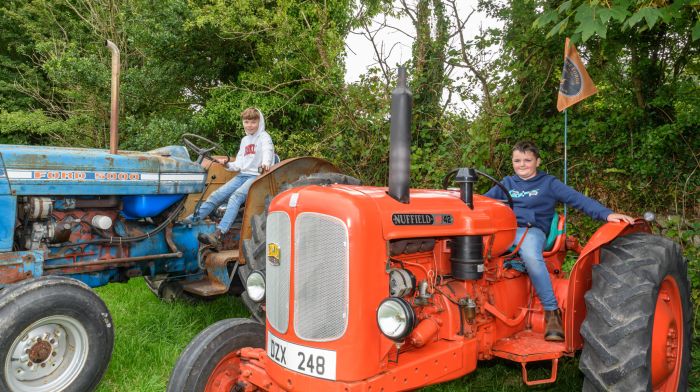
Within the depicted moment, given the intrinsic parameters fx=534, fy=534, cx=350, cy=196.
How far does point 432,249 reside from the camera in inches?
104

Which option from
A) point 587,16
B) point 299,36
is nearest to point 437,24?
point 299,36

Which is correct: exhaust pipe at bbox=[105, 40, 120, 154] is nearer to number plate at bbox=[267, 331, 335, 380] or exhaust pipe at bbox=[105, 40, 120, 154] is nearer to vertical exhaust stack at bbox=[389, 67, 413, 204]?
number plate at bbox=[267, 331, 335, 380]

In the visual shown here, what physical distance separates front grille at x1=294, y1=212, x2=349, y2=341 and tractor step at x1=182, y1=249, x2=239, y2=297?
2208 millimetres

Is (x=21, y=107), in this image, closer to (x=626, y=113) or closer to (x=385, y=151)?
→ (x=385, y=151)

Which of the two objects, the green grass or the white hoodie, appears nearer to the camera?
the green grass

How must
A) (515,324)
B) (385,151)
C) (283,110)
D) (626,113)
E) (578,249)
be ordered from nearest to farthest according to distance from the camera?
(515,324) → (578,249) → (626,113) → (385,151) → (283,110)

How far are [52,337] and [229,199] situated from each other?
1846 mm

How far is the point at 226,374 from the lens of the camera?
255 cm

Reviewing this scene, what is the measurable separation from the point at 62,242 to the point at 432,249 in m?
2.75

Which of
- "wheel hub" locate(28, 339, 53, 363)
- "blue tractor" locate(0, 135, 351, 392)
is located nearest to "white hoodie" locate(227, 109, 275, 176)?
"blue tractor" locate(0, 135, 351, 392)

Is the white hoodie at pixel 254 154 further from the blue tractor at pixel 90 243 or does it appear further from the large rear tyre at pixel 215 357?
the large rear tyre at pixel 215 357

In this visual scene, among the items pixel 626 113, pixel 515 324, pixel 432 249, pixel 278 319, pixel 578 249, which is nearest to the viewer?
pixel 278 319

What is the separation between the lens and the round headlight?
8.57ft

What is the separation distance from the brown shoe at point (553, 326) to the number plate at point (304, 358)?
140 centimetres
